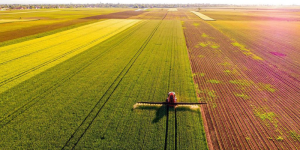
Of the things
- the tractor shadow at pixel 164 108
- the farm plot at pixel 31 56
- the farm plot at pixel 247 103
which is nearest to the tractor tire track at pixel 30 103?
the farm plot at pixel 31 56

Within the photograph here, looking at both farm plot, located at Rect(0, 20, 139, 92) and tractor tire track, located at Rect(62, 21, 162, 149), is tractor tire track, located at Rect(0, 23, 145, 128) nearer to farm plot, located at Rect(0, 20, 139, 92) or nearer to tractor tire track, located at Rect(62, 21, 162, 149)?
farm plot, located at Rect(0, 20, 139, 92)

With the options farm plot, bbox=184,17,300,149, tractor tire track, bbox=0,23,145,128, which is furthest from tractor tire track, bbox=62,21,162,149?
farm plot, bbox=184,17,300,149

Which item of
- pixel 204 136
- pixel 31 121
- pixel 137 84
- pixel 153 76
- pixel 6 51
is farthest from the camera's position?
pixel 6 51

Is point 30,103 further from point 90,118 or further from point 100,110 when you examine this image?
point 100,110

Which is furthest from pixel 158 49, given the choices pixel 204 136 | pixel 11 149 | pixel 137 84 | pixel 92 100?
pixel 11 149

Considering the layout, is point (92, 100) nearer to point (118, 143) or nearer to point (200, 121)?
point (118, 143)

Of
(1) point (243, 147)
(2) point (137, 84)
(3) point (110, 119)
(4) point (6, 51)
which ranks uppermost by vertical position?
(4) point (6, 51)

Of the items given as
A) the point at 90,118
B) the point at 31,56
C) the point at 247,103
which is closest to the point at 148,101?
the point at 90,118
